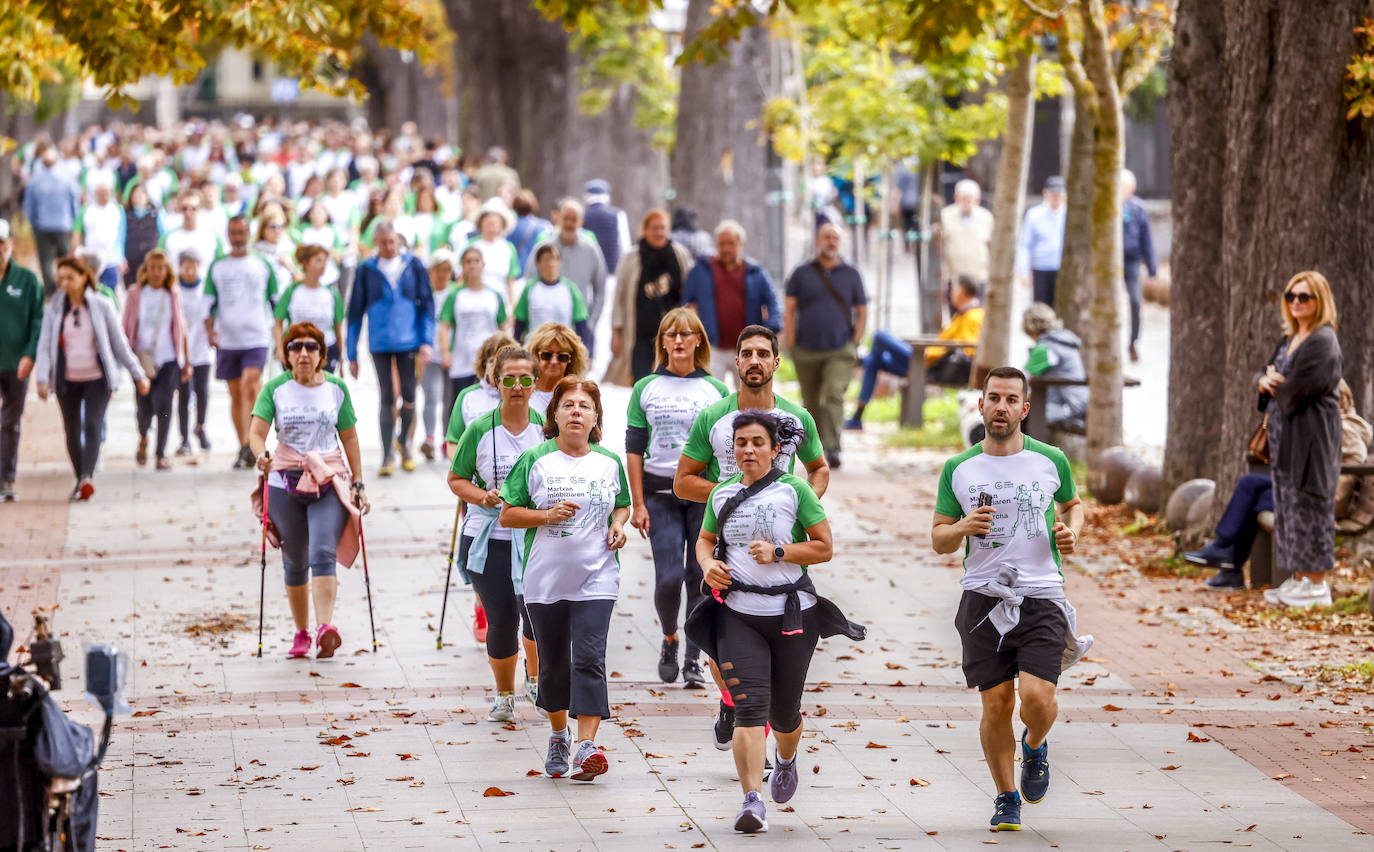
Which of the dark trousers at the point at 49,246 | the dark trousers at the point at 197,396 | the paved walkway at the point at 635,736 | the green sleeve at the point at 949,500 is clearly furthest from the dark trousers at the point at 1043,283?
the green sleeve at the point at 949,500

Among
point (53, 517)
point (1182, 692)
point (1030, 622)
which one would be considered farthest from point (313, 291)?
point (1030, 622)

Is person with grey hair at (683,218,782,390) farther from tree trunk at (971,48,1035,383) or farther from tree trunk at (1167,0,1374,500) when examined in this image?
tree trunk at (1167,0,1374,500)

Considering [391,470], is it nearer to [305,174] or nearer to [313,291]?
[313,291]

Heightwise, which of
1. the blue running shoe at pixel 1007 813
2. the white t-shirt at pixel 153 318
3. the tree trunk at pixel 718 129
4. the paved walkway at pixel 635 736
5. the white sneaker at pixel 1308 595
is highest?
the tree trunk at pixel 718 129

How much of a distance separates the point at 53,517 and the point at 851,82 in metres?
10.6

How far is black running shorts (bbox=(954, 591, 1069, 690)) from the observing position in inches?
285

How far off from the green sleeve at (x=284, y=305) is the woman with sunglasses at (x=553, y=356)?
20.4 ft

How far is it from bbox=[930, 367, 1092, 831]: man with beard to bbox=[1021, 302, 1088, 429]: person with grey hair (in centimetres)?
938

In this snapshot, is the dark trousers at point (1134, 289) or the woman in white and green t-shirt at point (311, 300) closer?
the woman in white and green t-shirt at point (311, 300)

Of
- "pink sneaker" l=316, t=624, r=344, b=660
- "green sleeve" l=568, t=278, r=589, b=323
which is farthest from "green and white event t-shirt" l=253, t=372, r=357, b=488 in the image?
"green sleeve" l=568, t=278, r=589, b=323

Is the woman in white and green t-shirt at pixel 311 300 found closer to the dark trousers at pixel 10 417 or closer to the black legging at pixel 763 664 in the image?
the dark trousers at pixel 10 417

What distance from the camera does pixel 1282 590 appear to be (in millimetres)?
11703

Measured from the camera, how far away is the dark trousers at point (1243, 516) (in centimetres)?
1226

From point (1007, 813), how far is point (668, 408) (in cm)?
275
